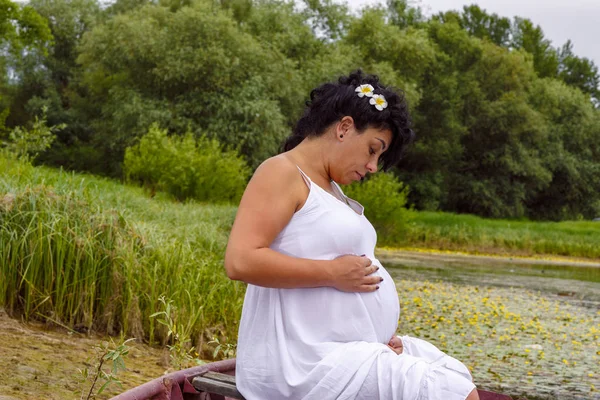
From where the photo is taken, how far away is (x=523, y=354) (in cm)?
782

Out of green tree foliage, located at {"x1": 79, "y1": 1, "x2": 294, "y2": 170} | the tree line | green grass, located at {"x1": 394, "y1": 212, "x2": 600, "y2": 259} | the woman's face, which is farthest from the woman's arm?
green tree foliage, located at {"x1": 79, "y1": 1, "x2": 294, "y2": 170}

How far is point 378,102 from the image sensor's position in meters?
2.56

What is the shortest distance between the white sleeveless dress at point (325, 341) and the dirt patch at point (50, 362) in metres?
1.93

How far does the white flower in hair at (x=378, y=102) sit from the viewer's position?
2.56m

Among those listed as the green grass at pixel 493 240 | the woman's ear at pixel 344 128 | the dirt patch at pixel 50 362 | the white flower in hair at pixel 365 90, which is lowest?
the green grass at pixel 493 240

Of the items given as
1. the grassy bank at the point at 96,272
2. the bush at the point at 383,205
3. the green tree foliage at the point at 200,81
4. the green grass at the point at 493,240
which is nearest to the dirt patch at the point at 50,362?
the grassy bank at the point at 96,272

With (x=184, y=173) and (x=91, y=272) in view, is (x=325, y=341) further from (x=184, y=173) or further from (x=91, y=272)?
(x=184, y=173)

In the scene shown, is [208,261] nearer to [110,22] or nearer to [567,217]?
[110,22]

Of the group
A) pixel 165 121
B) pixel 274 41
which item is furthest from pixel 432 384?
pixel 274 41

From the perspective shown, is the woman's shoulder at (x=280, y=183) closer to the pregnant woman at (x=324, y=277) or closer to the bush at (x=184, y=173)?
the pregnant woman at (x=324, y=277)

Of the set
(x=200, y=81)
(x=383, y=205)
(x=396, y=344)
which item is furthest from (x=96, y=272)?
(x=200, y=81)

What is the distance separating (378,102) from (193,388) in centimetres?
121

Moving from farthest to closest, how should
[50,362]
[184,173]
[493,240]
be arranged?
[493,240], [184,173], [50,362]

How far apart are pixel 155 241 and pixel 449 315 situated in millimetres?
4931
